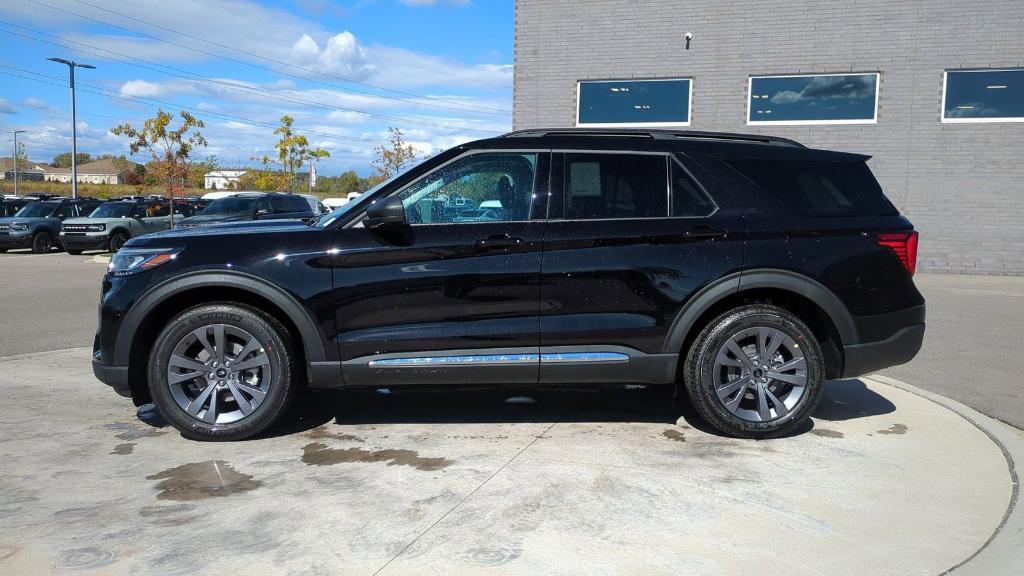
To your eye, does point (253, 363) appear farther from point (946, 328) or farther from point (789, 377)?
point (946, 328)

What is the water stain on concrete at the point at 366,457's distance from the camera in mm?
4441

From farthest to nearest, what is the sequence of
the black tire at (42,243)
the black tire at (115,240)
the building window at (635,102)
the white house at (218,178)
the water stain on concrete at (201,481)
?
1. the white house at (218,178)
2. the black tire at (42,243)
3. the black tire at (115,240)
4. the building window at (635,102)
5. the water stain on concrete at (201,481)

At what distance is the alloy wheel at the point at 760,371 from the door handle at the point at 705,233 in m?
0.60

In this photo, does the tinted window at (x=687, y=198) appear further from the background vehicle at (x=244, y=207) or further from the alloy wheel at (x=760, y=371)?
the background vehicle at (x=244, y=207)

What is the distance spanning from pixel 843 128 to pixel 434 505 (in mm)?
13892

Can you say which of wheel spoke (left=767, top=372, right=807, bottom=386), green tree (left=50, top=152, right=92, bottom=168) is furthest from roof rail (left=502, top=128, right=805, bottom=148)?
green tree (left=50, top=152, right=92, bottom=168)

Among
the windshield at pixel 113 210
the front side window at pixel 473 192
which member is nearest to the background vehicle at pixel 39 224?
the windshield at pixel 113 210

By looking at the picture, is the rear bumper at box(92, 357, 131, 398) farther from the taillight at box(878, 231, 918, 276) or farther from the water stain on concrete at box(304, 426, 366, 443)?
the taillight at box(878, 231, 918, 276)

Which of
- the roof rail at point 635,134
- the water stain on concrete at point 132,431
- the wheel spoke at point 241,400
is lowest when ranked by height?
the water stain on concrete at point 132,431

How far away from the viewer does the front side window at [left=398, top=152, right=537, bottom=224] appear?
15.8 feet

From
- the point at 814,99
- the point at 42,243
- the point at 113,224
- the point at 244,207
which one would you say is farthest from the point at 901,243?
the point at 42,243

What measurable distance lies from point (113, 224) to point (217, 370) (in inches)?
814

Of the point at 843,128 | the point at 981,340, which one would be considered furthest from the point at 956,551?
the point at 843,128

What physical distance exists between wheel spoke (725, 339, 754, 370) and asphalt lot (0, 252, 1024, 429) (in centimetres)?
199
